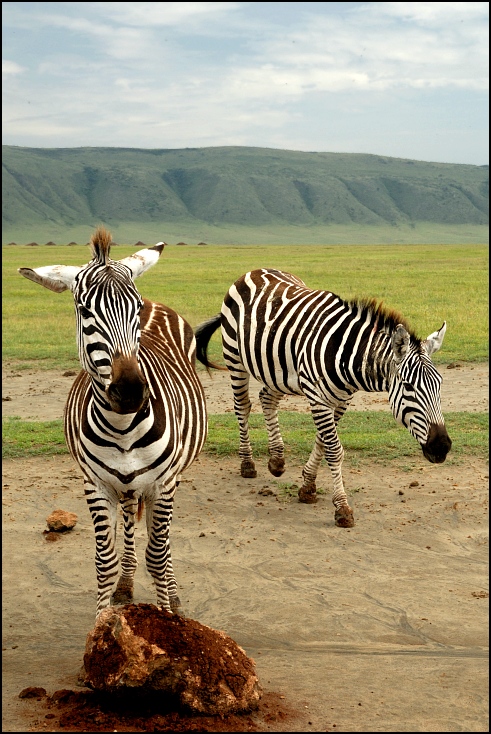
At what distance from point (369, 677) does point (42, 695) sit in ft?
6.05

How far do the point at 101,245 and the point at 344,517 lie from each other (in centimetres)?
381

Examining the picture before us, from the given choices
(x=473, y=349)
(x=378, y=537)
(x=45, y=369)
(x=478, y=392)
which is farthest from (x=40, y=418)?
(x=473, y=349)

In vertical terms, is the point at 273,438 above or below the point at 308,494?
above

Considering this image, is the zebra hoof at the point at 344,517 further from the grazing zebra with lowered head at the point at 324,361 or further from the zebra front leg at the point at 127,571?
the zebra front leg at the point at 127,571

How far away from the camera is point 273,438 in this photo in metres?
8.44

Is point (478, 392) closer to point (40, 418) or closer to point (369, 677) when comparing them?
point (40, 418)

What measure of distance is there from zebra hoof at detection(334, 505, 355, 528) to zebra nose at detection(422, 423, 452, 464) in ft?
3.30

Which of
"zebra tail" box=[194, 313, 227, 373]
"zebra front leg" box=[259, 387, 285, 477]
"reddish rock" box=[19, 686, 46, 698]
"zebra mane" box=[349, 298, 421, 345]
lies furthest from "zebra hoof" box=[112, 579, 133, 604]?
"zebra tail" box=[194, 313, 227, 373]

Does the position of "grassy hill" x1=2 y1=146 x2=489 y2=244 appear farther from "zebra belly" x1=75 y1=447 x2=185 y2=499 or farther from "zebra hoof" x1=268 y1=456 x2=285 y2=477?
"zebra belly" x1=75 y1=447 x2=185 y2=499

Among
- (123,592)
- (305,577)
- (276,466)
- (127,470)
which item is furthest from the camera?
(276,466)

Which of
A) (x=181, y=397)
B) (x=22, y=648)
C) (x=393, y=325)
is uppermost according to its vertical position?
(x=393, y=325)

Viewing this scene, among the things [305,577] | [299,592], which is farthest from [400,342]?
[299,592]

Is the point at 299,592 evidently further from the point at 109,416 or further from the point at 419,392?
the point at 109,416

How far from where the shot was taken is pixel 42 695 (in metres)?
4.13
